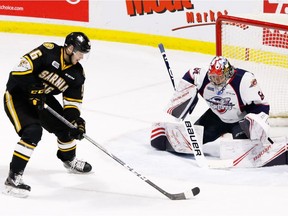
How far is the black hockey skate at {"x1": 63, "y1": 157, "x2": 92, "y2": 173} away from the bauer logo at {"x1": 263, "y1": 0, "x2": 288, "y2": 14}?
293cm

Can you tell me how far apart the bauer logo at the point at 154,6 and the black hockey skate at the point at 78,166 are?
3185 millimetres

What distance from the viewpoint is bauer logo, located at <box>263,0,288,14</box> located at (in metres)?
6.94

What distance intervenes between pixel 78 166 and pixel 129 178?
305 millimetres

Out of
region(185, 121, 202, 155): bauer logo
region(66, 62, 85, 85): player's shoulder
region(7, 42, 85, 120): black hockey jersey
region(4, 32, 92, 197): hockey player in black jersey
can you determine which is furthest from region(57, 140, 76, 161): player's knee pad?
region(185, 121, 202, 155): bauer logo

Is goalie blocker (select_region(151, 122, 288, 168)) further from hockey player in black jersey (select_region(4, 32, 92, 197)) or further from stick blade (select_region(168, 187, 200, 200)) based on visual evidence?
hockey player in black jersey (select_region(4, 32, 92, 197))

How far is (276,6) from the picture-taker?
275 inches

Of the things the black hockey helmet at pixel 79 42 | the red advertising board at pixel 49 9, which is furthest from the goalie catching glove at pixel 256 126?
the red advertising board at pixel 49 9

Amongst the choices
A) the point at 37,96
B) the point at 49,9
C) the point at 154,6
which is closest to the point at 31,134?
the point at 37,96

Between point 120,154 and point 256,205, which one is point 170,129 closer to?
point 120,154


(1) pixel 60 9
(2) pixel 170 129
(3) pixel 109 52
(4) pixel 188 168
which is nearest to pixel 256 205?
(4) pixel 188 168

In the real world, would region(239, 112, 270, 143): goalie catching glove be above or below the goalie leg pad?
above

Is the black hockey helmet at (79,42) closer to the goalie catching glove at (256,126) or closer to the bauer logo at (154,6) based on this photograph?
the goalie catching glove at (256,126)

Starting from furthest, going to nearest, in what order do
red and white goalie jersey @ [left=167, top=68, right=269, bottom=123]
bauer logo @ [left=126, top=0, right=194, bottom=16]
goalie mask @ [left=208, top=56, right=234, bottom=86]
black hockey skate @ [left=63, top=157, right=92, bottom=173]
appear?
bauer logo @ [left=126, top=0, right=194, bottom=16]
red and white goalie jersey @ [left=167, top=68, right=269, bottom=123]
goalie mask @ [left=208, top=56, right=234, bottom=86]
black hockey skate @ [left=63, top=157, right=92, bottom=173]

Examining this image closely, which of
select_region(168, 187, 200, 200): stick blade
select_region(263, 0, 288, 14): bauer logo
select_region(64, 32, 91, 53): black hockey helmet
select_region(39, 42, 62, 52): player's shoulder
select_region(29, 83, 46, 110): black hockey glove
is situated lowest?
select_region(168, 187, 200, 200): stick blade
